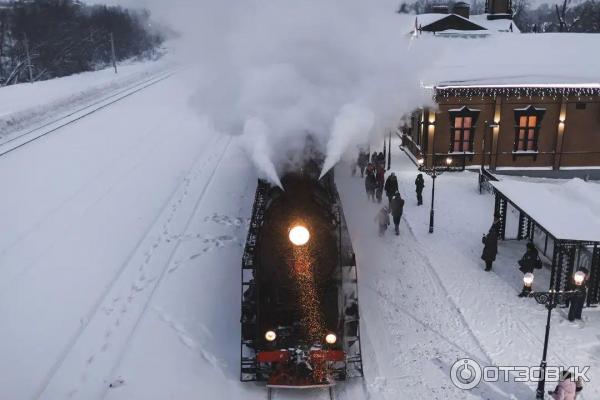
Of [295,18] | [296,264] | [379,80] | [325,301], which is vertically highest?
[295,18]

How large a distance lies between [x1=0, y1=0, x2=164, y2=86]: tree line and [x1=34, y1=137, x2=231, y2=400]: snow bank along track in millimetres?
36947

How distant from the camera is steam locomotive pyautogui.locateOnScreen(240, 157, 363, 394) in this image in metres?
8.73

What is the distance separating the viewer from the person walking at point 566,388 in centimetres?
789

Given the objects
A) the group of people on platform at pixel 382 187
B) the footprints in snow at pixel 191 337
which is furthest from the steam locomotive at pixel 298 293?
the group of people on platform at pixel 382 187

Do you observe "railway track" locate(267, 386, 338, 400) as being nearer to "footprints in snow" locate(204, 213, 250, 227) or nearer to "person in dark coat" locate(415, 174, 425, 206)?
"footprints in snow" locate(204, 213, 250, 227)

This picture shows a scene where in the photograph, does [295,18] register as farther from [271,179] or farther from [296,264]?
[296,264]

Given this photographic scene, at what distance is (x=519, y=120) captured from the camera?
2167 centimetres

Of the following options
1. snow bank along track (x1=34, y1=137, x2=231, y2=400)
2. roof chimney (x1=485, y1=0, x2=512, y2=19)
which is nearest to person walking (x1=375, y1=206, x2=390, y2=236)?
snow bank along track (x1=34, y1=137, x2=231, y2=400)

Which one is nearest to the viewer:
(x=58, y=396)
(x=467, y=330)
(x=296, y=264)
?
(x=296, y=264)

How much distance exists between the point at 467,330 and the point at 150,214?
36.9 ft

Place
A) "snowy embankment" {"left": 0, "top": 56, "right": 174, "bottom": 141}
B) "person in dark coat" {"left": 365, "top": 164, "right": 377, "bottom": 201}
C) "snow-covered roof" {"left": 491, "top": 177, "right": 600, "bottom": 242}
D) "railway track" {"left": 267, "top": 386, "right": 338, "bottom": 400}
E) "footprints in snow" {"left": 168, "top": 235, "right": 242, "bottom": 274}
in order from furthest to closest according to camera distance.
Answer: "snowy embankment" {"left": 0, "top": 56, "right": 174, "bottom": 141} → "person in dark coat" {"left": 365, "top": 164, "right": 377, "bottom": 201} → "footprints in snow" {"left": 168, "top": 235, "right": 242, "bottom": 274} → "snow-covered roof" {"left": 491, "top": 177, "right": 600, "bottom": 242} → "railway track" {"left": 267, "top": 386, "right": 338, "bottom": 400}

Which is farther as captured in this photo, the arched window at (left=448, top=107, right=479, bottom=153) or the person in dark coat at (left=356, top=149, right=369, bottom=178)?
the arched window at (left=448, top=107, right=479, bottom=153)

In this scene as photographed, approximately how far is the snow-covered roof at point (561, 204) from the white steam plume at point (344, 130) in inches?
169

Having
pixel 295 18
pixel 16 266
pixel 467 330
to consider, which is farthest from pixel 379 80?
pixel 16 266
